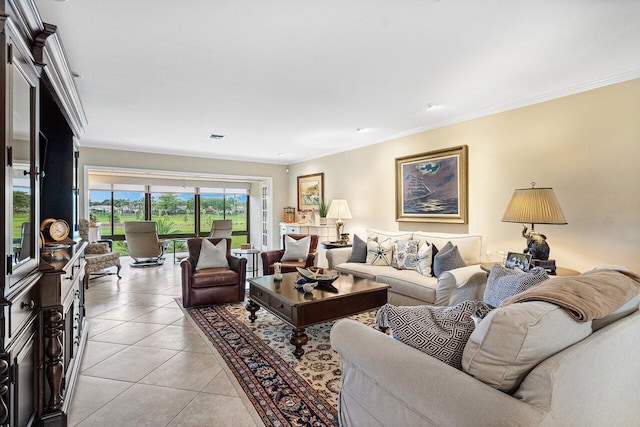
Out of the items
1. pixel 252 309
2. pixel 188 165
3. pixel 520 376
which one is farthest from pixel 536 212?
pixel 188 165

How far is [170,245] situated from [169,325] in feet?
23.0

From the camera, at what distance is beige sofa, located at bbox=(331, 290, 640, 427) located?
0.99m

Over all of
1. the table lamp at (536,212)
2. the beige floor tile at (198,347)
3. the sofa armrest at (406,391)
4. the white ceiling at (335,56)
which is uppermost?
the white ceiling at (335,56)

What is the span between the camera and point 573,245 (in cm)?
317

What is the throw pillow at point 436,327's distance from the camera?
1288 mm

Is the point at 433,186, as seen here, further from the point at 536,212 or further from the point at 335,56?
the point at 335,56

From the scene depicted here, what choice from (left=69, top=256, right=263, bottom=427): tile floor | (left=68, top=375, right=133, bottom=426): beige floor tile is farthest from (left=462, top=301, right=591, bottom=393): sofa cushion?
(left=68, top=375, right=133, bottom=426): beige floor tile

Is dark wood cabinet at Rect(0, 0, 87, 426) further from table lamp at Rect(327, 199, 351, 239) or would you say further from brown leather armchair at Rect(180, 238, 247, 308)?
table lamp at Rect(327, 199, 351, 239)

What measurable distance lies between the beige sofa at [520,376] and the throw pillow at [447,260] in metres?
2.04

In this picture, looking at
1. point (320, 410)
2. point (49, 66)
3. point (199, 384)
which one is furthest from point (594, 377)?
point (49, 66)

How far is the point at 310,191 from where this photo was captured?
714cm

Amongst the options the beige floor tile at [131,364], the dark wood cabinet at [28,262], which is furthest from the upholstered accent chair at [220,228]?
the dark wood cabinet at [28,262]

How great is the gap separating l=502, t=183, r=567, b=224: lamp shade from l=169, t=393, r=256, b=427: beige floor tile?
277 cm

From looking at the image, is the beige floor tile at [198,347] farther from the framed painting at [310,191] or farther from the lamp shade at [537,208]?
the framed painting at [310,191]
